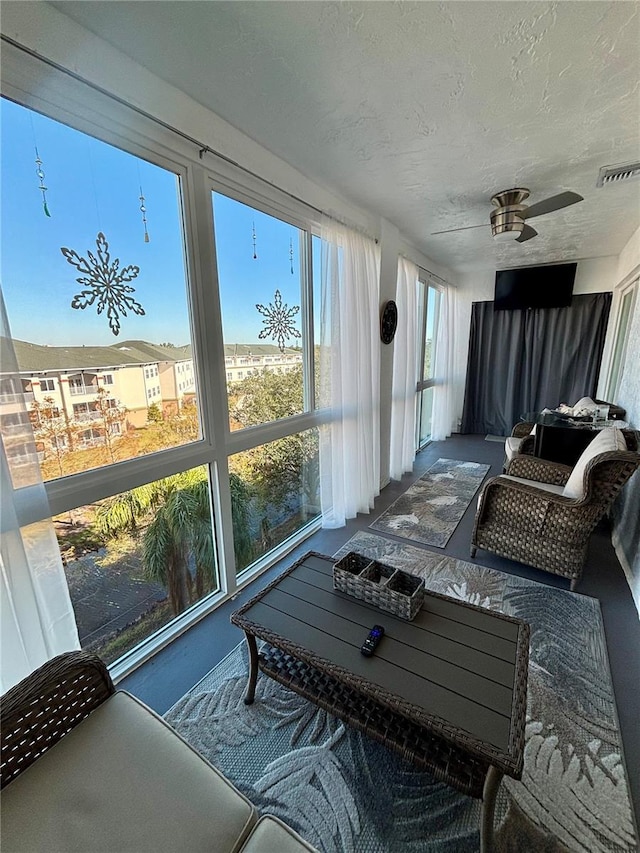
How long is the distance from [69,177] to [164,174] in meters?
0.42

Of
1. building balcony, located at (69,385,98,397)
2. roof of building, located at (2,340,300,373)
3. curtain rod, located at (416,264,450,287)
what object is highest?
curtain rod, located at (416,264,450,287)

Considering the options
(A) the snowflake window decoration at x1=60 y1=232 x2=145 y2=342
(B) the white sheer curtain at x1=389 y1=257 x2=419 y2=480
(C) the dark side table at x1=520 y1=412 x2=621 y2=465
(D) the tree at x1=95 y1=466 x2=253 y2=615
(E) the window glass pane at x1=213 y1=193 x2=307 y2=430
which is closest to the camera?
(A) the snowflake window decoration at x1=60 y1=232 x2=145 y2=342

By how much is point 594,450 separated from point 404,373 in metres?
1.88

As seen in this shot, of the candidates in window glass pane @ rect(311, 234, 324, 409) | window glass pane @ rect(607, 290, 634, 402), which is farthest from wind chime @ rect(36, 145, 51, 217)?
window glass pane @ rect(607, 290, 634, 402)

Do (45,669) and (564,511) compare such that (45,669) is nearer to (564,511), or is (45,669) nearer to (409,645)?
(409,645)

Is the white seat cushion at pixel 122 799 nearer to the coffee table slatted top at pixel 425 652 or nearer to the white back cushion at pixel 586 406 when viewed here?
the coffee table slatted top at pixel 425 652

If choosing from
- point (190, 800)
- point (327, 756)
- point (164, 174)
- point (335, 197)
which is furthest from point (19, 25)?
point (327, 756)

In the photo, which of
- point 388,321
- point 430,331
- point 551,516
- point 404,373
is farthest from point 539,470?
point 430,331

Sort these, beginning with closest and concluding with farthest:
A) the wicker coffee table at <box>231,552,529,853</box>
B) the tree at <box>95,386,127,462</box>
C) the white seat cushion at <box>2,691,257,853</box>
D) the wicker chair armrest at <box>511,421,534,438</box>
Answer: the white seat cushion at <box>2,691,257,853</box> < the wicker coffee table at <box>231,552,529,853</box> < the tree at <box>95,386,127,462</box> < the wicker chair armrest at <box>511,421,534,438</box>

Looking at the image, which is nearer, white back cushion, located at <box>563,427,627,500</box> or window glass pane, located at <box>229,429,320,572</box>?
white back cushion, located at <box>563,427,627,500</box>

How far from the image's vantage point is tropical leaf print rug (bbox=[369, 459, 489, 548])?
2.81 metres

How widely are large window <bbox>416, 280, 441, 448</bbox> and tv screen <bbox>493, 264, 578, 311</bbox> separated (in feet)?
3.56

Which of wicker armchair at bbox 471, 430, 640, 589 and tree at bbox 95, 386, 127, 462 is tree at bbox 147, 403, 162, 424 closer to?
tree at bbox 95, 386, 127, 462

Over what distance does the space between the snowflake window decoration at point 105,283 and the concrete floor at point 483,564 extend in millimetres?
1515
